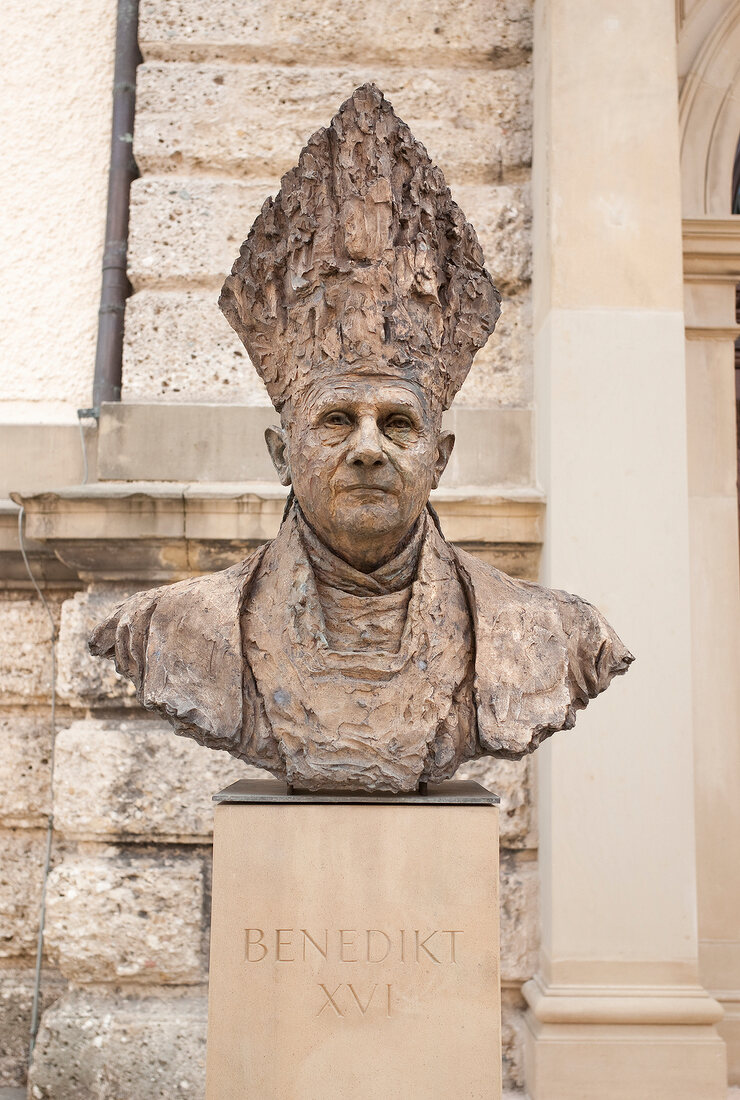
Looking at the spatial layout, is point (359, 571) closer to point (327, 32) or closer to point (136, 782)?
point (136, 782)

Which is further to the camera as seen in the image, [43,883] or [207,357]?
[207,357]

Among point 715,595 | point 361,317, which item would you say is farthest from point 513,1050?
point 361,317

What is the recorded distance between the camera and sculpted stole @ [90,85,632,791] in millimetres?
2268

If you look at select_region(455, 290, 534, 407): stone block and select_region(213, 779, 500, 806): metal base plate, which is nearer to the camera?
select_region(213, 779, 500, 806): metal base plate

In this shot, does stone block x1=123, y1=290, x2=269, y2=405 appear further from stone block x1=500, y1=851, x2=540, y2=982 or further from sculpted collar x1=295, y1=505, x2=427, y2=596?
stone block x1=500, y1=851, x2=540, y2=982

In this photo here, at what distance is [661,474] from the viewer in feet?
11.9

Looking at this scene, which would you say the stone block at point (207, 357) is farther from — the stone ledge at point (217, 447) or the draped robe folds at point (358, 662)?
the draped robe folds at point (358, 662)

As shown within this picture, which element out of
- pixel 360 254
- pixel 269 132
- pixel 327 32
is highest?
pixel 327 32

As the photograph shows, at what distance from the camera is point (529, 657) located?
240 centimetres

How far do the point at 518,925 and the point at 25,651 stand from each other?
200cm

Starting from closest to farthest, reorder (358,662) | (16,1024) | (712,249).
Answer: (358,662) < (16,1024) < (712,249)

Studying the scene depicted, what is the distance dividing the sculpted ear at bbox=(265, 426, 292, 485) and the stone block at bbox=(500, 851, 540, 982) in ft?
5.83

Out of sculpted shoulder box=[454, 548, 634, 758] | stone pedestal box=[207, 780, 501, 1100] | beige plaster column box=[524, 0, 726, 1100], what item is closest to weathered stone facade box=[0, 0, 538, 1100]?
beige plaster column box=[524, 0, 726, 1100]

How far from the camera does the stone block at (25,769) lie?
377 centimetres
